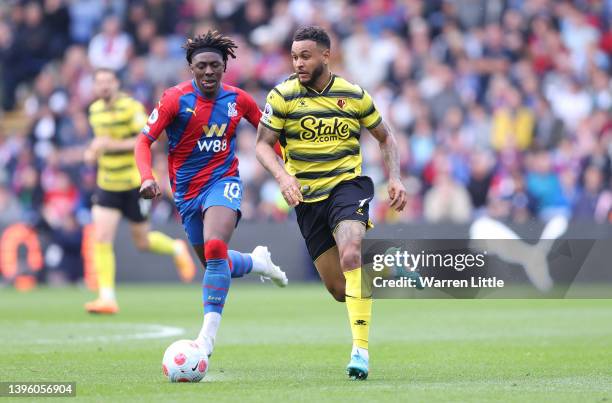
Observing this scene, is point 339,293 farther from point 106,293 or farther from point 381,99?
point 381,99

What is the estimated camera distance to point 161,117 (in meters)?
9.38

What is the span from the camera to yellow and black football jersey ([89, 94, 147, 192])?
14.9 metres

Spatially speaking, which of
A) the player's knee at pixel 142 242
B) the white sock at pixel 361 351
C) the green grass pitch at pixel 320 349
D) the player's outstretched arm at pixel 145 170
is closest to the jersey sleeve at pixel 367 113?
the player's outstretched arm at pixel 145 170

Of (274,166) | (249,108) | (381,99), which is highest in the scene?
(381,99)

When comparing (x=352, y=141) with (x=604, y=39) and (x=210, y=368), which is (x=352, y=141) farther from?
(x=604, y=39)

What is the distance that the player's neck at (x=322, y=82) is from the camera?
8.91 m

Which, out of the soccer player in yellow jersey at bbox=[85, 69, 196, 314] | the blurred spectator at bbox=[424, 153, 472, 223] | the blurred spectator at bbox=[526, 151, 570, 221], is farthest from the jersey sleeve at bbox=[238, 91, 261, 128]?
the blurred spectator at bbox=[526, 151, 570, 221]

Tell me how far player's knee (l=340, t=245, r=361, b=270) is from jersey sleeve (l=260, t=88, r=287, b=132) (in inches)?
41.1

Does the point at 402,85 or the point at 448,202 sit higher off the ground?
the point at 402,85

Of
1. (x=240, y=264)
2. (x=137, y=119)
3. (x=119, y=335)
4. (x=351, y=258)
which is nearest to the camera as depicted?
(x=351, y=258)

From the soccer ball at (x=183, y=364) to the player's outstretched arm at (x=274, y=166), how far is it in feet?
3.93

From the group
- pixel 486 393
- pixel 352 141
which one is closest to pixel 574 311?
pixel 352 141

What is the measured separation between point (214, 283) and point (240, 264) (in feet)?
4.79
